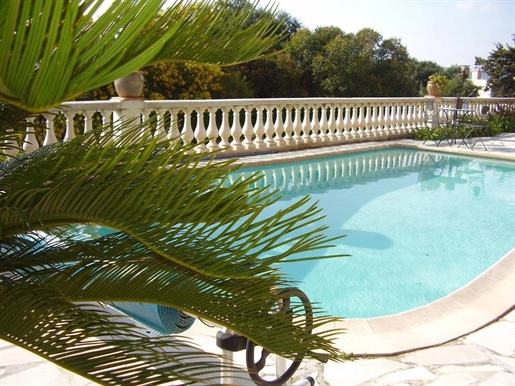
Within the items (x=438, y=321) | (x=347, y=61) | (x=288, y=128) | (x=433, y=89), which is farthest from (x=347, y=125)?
(x=438, y=321)

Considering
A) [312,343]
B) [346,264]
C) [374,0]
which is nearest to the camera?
[312,343]

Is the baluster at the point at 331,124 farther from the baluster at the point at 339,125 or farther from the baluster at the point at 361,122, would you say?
the baluster at the point at 361,122

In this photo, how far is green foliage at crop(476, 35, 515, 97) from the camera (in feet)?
76.0

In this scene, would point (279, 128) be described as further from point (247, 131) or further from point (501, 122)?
point (501, 122)

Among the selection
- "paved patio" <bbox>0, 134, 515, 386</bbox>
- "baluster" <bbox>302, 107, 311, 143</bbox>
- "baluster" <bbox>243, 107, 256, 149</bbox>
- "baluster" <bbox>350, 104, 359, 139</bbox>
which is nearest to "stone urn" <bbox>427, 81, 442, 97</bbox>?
"baluster" <bbox>350, 104, 359, 139</bbox>

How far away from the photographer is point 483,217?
8.04 meters

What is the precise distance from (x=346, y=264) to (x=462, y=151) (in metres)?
8.12

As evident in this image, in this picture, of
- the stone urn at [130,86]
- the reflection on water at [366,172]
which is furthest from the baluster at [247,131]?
the stone urn at [130,86]

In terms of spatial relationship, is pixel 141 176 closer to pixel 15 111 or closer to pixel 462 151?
pixel 15 111

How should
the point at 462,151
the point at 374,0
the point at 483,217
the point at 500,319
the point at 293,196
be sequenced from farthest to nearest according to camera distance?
the point at 374,0 < the point at 462,151 < the point at 293,196 < the point at 483,217 < the point at 500,319

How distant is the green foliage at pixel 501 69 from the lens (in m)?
23.2

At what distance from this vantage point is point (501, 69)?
23.4m

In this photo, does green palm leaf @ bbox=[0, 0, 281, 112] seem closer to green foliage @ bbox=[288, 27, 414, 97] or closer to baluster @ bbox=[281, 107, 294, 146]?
baluster @ bbox=[281, 107, 294, 146]

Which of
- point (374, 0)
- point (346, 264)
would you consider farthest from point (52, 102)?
point (374, 0)
